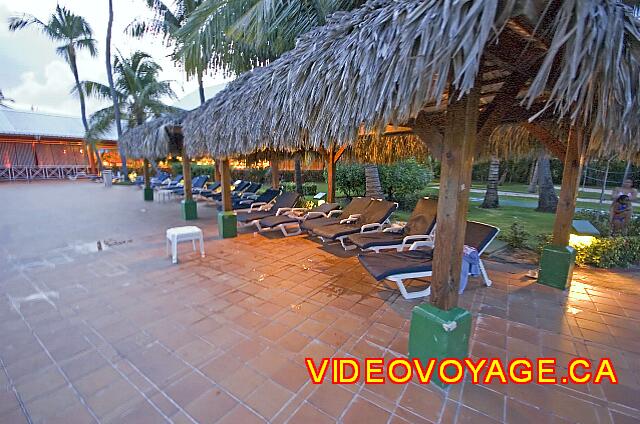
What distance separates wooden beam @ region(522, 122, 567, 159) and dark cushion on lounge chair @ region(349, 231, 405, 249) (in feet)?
7.59

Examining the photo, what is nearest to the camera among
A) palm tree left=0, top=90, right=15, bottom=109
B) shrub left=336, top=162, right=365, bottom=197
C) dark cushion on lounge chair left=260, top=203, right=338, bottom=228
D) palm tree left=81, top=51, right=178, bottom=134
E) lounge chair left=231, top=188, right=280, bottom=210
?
dark cushion on lounge chair left=260, top=203, right=338, bottom=228

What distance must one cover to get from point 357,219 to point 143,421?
4890mm

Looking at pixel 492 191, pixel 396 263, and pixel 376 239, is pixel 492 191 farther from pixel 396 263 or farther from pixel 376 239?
pixel 396 263

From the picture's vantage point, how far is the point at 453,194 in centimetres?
212

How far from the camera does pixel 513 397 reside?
6.69ft

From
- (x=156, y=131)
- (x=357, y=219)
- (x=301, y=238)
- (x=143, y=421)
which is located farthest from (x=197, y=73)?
(x=143, y=421)

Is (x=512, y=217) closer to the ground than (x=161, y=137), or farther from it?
closer to the ground

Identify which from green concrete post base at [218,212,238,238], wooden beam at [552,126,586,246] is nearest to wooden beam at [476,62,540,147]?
wooden beam at [552,126,586,246]

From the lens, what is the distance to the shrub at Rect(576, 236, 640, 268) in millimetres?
4547

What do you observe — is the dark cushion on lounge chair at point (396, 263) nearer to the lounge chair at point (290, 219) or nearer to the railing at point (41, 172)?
the lounge chair at point (290, 219)

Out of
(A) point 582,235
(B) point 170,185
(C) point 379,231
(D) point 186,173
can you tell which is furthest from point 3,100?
(A) point 582,235

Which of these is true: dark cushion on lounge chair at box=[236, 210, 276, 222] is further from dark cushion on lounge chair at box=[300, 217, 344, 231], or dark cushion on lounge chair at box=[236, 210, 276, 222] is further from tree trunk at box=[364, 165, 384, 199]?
tree trunk at box=[364, 165, 384, 199]

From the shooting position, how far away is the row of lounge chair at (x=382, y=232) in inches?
137

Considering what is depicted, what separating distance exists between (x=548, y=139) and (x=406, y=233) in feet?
7.87
